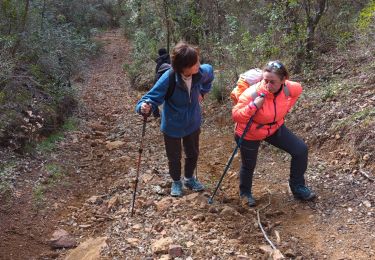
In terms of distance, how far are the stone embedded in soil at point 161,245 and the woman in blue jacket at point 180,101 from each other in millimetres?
949

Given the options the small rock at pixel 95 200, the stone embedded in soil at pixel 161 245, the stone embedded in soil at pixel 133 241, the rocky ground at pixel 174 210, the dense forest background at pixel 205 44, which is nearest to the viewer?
the stone embedded in soil at pixel 161 245

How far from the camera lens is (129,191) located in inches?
223

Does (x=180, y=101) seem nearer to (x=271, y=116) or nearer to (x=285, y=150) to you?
(x=271, y=116)

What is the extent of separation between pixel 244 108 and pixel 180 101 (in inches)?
28.2

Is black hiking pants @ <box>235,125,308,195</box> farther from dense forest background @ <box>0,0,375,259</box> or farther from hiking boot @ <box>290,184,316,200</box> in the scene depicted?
dense forest background @ <box>0,0,375,259</box>

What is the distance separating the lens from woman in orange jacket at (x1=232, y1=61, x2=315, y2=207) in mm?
4285

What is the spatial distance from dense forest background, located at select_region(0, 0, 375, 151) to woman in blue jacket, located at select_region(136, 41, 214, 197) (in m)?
2.78

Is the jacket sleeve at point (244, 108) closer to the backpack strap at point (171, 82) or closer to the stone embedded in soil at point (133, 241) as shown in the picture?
the backpack strap at point (171, 82)

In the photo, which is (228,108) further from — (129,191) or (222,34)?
(129,191)

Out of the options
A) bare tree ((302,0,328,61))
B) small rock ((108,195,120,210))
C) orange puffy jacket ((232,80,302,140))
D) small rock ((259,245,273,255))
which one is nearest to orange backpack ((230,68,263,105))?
orange puffy jacket ((232,80,302,140))

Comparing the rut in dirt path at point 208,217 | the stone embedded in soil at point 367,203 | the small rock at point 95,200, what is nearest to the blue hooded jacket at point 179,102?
the rut in dirt path at point 208,217

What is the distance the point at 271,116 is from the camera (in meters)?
4.42

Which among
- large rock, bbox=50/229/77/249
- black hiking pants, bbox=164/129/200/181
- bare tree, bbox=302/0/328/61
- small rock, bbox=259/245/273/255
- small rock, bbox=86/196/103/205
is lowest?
large rock, bbox=50/229/77/249

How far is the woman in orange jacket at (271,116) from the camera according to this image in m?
4.29
